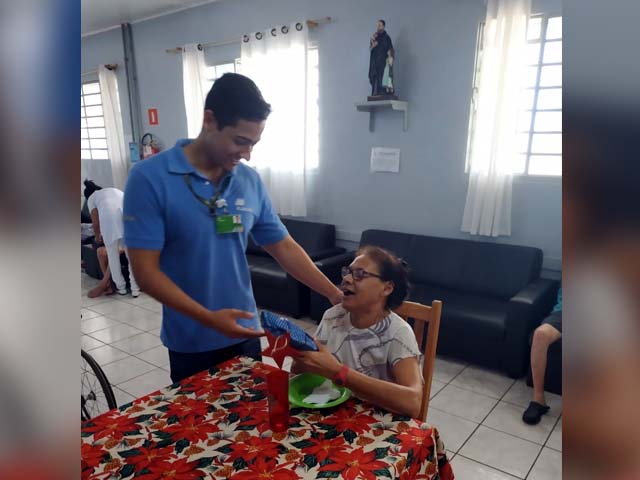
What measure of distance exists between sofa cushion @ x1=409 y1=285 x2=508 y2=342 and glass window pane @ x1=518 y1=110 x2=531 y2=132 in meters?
1.22

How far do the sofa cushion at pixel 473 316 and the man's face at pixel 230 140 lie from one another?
1.99m

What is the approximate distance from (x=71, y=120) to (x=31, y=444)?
0.44 ft

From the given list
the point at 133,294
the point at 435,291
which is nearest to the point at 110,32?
the point at 133,294

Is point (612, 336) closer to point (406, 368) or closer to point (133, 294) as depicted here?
point (406, 368)

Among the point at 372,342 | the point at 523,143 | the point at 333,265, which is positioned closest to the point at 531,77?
the point at 523,143

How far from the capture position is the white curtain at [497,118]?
9.80 ft

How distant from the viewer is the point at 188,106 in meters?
5.09

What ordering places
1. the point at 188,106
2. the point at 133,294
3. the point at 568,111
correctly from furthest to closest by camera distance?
the point at 188,106
the point at 133,294
the point at 568,111

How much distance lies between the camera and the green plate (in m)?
1.21

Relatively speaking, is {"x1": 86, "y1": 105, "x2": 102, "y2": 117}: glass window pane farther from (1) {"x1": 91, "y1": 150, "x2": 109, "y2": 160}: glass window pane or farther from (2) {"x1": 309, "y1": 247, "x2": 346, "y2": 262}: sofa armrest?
(2) {"x1": 309, "y1": 247, "x2": 346, "y2": 262}: sofa armrest

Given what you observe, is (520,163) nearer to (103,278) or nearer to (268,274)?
(268,274)

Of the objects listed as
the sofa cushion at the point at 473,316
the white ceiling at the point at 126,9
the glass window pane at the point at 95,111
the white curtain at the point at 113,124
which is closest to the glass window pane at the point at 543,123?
the sofa cushion at the point at 473,316

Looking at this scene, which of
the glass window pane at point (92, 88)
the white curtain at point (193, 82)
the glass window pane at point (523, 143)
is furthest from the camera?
the glass window pane at point (92, 88)

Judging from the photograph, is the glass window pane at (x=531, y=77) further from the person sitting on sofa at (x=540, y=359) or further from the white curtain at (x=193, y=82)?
the white curtain at (x=193, y=82)
